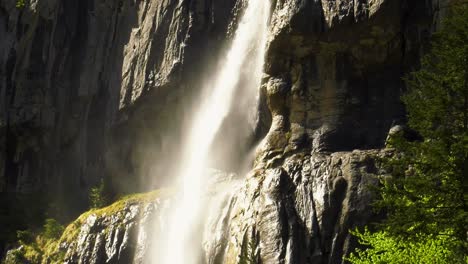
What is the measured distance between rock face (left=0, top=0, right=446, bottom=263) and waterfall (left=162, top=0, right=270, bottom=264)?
151 cm

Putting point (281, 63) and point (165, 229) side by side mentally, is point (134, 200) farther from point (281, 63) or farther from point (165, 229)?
point (281, 63)

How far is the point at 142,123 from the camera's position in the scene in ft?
145

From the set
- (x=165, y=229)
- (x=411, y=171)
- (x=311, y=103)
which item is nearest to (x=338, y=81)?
(x=311, y=103)

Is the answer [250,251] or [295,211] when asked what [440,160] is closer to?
[295,211]

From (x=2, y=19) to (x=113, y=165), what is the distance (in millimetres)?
15196

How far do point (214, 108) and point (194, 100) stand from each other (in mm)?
2417

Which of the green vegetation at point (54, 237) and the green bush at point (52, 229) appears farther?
the green bush at point (52, 229)

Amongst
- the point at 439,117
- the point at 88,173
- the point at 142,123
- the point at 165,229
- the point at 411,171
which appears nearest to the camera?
the point at 439,117

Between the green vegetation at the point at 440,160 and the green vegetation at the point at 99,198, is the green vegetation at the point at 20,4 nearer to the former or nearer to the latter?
the green vegetation at the point at 99,198

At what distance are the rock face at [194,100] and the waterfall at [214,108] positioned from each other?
1.51 meters

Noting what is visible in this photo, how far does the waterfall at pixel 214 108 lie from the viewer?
35281mm

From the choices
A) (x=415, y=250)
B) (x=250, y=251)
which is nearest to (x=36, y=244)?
(x=250, y=251)

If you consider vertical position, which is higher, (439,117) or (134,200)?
(439,117)

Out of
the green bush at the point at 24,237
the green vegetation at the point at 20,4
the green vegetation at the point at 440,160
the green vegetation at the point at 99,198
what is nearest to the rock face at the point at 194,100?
the green vegetation at the point at 20,4
